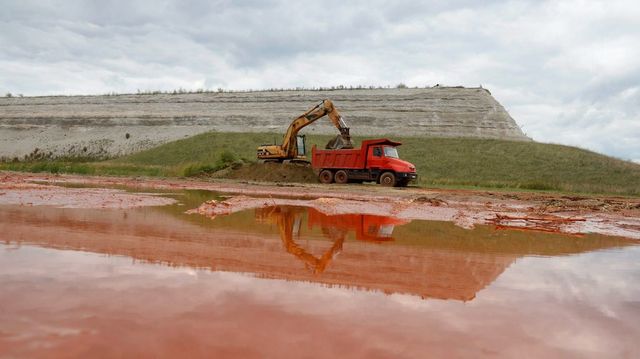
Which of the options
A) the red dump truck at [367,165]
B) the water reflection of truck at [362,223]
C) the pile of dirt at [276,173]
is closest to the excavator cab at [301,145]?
the pile of dirt at [276,173]

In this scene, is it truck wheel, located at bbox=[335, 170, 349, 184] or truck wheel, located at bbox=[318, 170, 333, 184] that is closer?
truck wheel, located at bbox=[335, 170, 349, 184]

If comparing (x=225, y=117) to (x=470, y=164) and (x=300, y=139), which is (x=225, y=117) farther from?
(x=470, y=164)

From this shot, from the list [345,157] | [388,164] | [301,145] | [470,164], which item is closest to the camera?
[388,164]

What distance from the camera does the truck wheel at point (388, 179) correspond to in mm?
25828

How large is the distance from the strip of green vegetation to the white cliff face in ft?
18.3

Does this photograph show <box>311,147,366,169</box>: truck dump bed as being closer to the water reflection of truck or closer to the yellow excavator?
the yellow excavator

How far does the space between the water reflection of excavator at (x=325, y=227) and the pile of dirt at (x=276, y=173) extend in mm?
16896

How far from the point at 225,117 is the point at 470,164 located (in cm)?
3154

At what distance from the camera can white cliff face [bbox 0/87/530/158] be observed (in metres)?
51.2

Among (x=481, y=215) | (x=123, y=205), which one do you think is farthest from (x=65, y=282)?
(x=481, y=215)

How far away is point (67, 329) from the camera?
282cm

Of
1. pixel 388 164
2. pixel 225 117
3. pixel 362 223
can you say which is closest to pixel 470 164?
pixel 388 164

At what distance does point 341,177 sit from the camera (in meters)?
27.5

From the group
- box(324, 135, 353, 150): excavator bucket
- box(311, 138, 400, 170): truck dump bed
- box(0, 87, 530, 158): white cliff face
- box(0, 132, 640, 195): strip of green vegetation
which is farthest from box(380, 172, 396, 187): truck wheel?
box(0, 87, 530, 158): white cliff face
